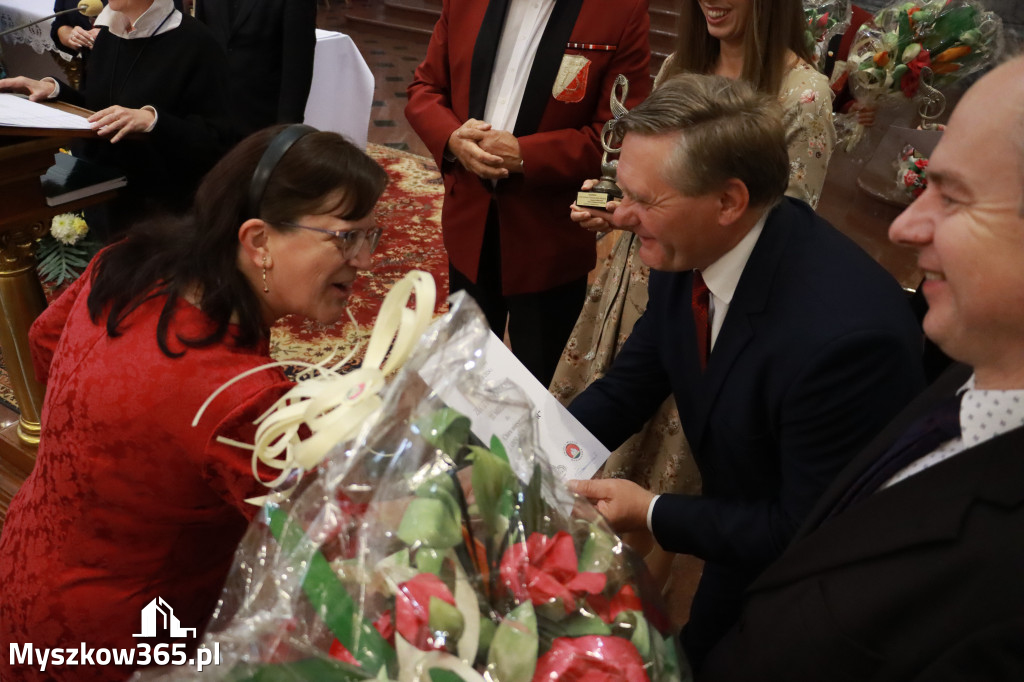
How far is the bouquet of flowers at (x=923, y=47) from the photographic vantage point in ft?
10.1

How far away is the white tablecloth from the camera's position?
192 inches

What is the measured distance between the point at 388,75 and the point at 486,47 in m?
6.43

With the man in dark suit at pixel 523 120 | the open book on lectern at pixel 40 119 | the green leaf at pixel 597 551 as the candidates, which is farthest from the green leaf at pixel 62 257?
the green leaf at pixel 597 551

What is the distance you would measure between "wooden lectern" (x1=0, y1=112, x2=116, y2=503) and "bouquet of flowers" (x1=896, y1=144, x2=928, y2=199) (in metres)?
4.12

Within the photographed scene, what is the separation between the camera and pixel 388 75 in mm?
8461

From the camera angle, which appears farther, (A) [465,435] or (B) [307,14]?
(B) [307,14]

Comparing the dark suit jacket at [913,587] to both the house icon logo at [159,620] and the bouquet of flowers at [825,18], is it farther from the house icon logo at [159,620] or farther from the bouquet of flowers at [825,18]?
the bouquet of flowers at [825,18]

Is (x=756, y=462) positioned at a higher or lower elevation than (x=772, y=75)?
lower

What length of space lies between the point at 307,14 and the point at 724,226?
2711mm

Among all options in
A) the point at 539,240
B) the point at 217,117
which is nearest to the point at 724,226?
the point at 539,240

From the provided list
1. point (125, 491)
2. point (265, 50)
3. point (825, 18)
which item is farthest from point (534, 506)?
point (265, 50)

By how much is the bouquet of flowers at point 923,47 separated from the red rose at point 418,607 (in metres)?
3.12

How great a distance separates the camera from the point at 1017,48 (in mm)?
964

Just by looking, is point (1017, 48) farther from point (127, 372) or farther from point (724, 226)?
point (127, 372)
